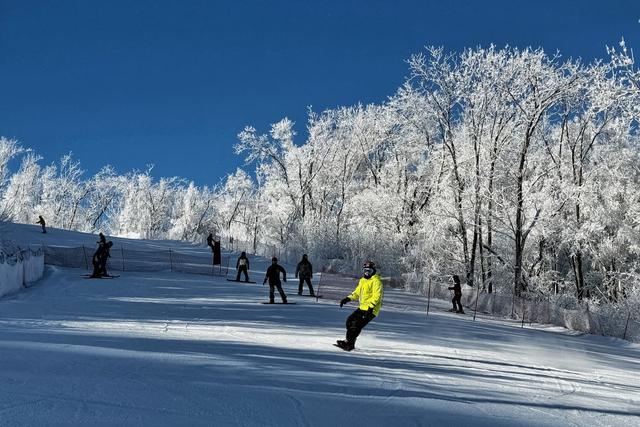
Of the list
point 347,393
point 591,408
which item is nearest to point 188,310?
point 347,393

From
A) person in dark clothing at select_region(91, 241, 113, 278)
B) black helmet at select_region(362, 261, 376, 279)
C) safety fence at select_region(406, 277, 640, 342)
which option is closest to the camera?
black helmet at select_region(362, 261, 376, 279)

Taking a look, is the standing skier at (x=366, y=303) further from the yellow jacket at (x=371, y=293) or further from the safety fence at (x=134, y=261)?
the safety fence at (x=134, y=261)

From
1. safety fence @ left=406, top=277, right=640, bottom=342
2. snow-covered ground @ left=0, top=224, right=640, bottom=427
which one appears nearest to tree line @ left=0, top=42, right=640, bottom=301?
safety fence @ left=406, top=277, right=640, bottom=342

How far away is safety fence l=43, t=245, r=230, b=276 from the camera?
31.9 metres

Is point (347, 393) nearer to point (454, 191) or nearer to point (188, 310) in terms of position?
point (188, 310)

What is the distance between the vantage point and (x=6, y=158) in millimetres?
81438

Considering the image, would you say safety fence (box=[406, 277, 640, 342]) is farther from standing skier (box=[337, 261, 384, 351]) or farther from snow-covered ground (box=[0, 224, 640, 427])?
standing skier (box=[337, 261, 384, 351])

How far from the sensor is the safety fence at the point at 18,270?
763 inches

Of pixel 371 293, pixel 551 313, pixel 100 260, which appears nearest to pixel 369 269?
pixel 371 293

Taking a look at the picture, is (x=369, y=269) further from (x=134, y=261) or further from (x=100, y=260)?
(x=134, y=261)

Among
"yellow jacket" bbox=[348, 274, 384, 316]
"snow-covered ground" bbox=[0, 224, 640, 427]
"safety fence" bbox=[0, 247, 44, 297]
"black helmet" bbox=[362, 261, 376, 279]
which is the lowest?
"snow-covered ground" bbox=[0, 224, 640, 427]

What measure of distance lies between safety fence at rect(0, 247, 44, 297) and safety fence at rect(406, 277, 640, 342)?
14.6 meters

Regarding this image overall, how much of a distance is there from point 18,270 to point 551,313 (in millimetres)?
20223

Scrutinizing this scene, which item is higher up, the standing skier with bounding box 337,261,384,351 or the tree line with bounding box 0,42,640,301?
the tree line with bounding box 0,42,640,301
